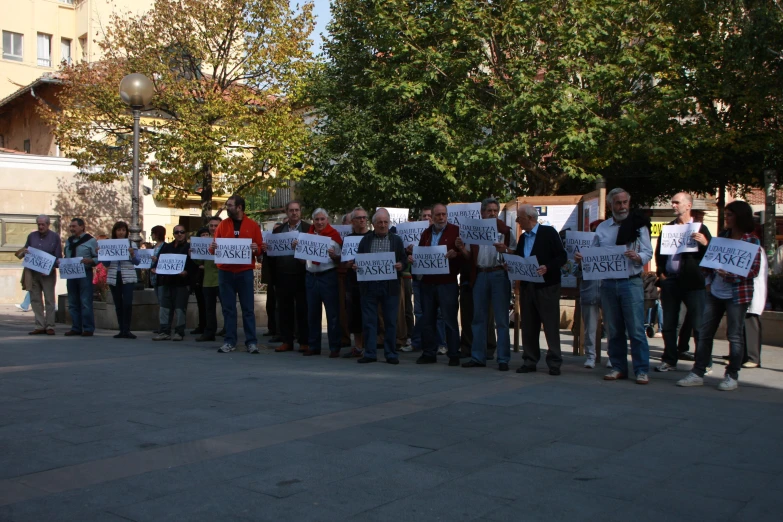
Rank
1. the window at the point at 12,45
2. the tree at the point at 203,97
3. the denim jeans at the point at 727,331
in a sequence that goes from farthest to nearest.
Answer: the window at the point at 12,45 → the tree at the point at 203,97 → the denim jeans at the point at 727,331

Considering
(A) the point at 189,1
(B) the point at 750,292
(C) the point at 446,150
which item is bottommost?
(B) the point at 750,292

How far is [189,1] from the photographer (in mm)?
22891

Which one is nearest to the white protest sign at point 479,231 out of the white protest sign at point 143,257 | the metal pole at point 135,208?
the white protest sign at point 143,257

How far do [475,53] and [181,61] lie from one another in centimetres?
872

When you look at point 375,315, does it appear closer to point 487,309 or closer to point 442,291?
point 442,291

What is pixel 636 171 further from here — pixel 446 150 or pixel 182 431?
pixel 182 431

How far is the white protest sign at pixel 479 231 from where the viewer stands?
962 centimetres

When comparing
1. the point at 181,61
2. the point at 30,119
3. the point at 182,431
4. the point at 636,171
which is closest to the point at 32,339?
the point at 182,431

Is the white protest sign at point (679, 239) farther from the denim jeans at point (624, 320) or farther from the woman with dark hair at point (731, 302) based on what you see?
the denim jeans at point (624, 320)

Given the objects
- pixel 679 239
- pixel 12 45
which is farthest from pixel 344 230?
pixel 12 45

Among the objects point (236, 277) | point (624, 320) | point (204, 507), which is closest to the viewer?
point (204, 507)

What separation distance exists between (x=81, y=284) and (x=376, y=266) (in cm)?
616

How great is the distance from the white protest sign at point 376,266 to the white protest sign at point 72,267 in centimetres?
577

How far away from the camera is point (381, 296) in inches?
401
